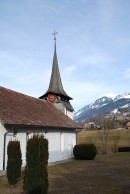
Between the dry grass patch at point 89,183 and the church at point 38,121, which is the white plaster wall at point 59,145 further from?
the dry grass patch at point 89,183

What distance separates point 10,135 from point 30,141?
842 cm

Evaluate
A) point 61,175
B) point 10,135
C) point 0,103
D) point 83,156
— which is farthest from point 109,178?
point 83,156

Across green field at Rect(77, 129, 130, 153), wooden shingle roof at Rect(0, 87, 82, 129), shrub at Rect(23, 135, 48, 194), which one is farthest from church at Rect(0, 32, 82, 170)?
green field at Rect(77, 129, 130, 153)

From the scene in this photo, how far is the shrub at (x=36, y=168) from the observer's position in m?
12.4

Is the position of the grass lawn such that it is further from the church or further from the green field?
the green field

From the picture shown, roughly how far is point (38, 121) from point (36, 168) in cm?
1273

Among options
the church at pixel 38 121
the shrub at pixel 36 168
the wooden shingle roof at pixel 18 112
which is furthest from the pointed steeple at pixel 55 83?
the shrub at pixel 36 168

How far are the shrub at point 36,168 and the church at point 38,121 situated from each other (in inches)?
289

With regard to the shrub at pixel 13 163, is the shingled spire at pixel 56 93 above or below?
above

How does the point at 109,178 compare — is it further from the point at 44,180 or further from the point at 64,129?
the point at 64,129

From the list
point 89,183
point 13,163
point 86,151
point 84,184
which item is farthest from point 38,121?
point 84,184

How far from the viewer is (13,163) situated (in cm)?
1488

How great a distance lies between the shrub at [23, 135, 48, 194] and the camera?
12.4 meters

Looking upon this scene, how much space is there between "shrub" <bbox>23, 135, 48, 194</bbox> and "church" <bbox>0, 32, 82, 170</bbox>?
24.1 feet
